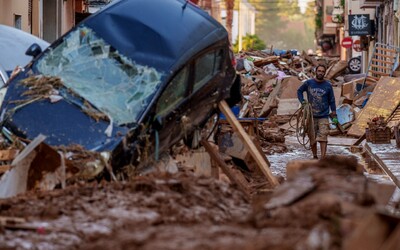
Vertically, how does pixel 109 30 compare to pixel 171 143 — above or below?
above

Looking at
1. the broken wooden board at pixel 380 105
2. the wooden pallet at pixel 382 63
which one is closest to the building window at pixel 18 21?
the broken wooden board at pixel 380 105

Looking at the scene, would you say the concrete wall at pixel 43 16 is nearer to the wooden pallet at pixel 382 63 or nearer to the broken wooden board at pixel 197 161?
the wooden pallet at pixel 382 63

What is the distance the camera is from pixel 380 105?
27.4 m

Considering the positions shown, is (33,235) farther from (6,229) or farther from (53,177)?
(53,177)

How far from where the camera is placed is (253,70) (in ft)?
123

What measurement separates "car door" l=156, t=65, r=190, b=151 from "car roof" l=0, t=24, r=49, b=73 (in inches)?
132

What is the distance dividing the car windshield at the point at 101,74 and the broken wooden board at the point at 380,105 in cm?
1602

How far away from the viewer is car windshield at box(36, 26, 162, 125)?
10.6 meters

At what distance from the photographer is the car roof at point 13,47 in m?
14.0

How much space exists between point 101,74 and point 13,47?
3.67m

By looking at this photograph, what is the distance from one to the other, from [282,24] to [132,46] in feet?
511

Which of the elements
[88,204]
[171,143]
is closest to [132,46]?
[171,143]

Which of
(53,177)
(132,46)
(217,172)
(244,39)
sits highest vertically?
(132,46)

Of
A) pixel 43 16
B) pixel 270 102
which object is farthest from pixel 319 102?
pixel 43 16
